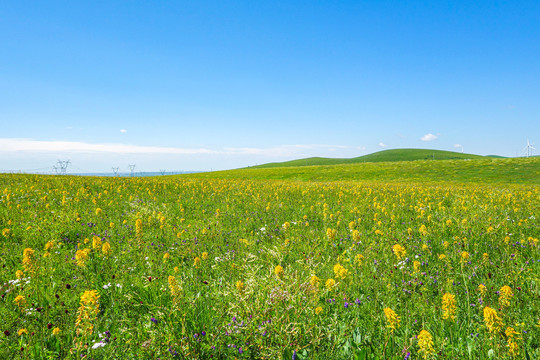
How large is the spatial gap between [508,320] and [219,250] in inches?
178

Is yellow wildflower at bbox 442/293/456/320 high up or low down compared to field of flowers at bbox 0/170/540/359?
up

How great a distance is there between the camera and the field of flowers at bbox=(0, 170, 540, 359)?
245 cm

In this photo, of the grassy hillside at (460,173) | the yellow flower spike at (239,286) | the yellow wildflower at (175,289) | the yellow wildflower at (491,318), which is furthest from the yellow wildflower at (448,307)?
the grassy hillside at (460,173)

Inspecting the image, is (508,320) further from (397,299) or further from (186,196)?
(186,196)

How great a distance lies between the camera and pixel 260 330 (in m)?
2.38

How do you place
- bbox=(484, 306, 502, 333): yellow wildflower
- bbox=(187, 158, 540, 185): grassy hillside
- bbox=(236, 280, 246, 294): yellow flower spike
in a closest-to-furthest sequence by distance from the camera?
1. bbox=(484, 306, 502, 333): yellow wildflower
2. bbox=(236, 280, 246, 294): yellow flower spike
3. bbox=(187, 158, 540, 185): grassy hillside

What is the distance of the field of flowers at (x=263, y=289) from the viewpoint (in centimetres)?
245

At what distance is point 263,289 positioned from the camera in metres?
3.08

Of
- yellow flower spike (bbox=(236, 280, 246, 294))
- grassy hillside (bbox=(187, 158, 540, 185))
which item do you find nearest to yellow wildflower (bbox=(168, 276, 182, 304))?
yellow flower spike (bbox=(236, 280, 246, 294))

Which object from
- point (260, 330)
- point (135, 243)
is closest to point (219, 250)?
point (135, 243)

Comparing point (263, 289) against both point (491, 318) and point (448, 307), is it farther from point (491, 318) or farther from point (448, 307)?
point (491, 318)

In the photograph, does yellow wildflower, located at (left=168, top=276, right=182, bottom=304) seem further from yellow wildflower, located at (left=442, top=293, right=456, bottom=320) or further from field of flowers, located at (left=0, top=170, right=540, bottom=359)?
yellow wildflower, located at (left=442, top=293, right=456, bottom=320)

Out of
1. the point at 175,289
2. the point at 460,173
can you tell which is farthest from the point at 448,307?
the point at 460,173

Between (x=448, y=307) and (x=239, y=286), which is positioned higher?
(x=239, y=286)
